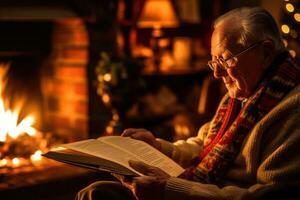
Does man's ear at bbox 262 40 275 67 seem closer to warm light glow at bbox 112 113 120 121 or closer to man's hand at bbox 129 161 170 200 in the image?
man's hand at bbox 129 161 170 200

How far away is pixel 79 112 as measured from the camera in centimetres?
290

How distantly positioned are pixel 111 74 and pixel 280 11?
114 centimetres

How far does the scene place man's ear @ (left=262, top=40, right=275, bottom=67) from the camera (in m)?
1.40

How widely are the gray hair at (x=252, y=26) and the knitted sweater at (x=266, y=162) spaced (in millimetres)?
157

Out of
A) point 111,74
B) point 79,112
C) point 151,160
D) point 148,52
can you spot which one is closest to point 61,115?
point 79,112

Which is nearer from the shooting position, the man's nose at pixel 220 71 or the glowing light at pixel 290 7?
the man's nose at pixel 220 71

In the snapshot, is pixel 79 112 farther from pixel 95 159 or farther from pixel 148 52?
pixel 95 159

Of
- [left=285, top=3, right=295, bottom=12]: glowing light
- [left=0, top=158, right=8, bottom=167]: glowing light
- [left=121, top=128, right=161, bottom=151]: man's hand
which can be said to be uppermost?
[left=285, top=3, right=295, bottom=12]: glowing light

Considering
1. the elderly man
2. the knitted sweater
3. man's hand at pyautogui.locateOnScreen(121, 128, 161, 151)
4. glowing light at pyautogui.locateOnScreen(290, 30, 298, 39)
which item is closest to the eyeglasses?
the elderly man

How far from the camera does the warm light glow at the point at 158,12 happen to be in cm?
313

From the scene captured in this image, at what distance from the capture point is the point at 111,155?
1343 mm

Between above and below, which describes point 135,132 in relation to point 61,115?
above

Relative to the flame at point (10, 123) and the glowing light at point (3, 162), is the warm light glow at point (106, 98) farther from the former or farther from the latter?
the glowing light at point (3, 162)

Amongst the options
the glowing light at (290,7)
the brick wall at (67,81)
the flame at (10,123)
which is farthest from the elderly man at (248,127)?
the brick wall at (67,81)
